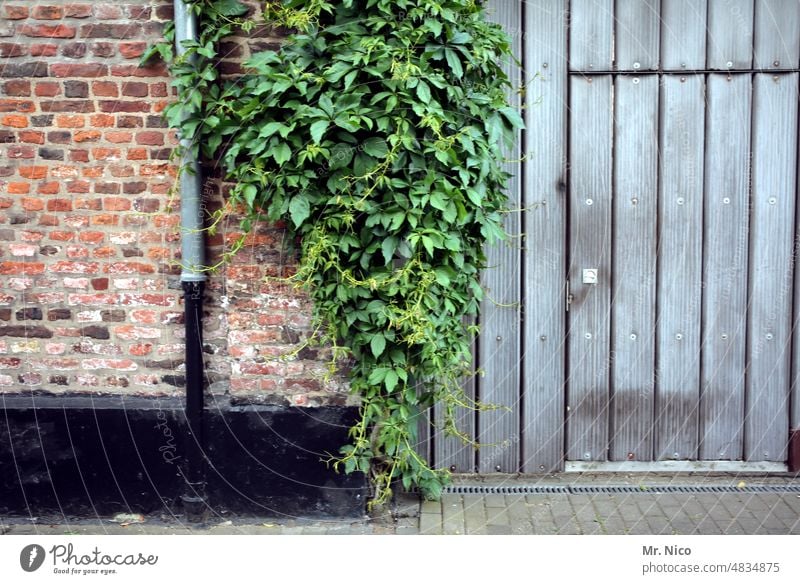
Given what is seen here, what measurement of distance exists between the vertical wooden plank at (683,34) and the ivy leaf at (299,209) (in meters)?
1.89

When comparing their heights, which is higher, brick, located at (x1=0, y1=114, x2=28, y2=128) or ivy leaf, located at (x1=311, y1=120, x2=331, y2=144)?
brick, located at (x1=0, y1=114, x2=28, y2=128)

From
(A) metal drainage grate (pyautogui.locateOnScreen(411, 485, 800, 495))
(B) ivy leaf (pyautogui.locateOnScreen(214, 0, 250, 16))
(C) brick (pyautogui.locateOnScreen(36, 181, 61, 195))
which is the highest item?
(B) ivy leaf (pyautogui.locateOnScreen(214, 0, 250, 16))

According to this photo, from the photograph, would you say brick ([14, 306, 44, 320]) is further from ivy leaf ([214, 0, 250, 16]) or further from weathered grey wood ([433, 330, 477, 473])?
weathered grey wood ([433, 330, 477, 473])

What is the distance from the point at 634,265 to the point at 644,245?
11 cm

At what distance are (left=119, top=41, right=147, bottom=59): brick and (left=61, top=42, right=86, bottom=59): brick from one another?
0.57 feet

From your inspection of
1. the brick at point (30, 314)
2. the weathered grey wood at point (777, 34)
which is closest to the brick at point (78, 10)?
the brick at point (30, 314)

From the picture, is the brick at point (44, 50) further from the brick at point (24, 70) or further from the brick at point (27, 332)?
the brick at point (27, 332)

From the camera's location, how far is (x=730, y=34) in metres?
3.95

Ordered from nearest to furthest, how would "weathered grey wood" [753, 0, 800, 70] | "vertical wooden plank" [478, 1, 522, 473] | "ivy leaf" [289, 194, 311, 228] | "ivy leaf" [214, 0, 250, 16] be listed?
"ivy leaf" [289, 194, 311, 228] < "ivy leaf" [214, 0, 250, 16] < "weathered grey wood" [753, 0, 800, 70] < "vertical wooden plank" [478, 1, 522, 473]

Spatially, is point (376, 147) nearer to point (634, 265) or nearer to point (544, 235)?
point (544, 235)

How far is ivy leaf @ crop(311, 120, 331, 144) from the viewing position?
3.28 meters

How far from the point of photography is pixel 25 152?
3723 mm

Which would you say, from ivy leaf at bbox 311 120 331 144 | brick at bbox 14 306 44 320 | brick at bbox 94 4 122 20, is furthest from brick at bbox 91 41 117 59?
brick at bbox 14 306 44 320

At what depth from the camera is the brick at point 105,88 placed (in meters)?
3.66
